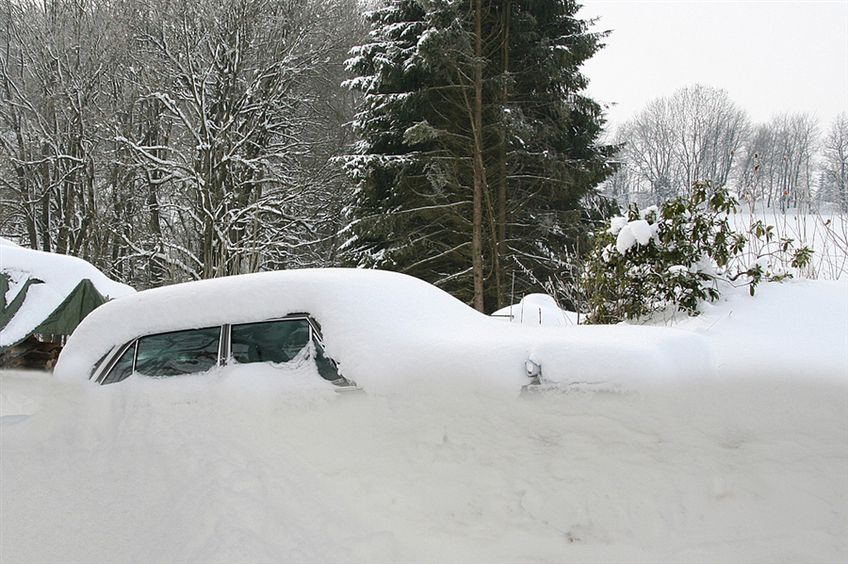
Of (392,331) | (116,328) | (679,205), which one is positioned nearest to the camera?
(392,331)

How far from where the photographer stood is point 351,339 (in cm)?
340

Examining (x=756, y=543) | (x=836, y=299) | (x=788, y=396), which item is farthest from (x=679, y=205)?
(x=756, y=543)

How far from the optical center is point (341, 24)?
22.3m

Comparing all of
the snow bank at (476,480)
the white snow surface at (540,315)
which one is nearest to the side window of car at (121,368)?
the snow bank at (476,480)

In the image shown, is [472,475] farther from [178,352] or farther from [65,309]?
[65,309]

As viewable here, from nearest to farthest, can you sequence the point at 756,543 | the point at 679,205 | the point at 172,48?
1. the point at 756,543
2. the point at 679,205
3. the point at 172,48

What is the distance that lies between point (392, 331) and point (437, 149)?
13555mm

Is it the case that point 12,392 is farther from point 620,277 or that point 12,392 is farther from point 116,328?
point 620,277

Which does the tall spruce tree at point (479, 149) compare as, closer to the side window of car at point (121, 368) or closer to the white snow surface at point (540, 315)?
the white snow surface at point (540, 315)

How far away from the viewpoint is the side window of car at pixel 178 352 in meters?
3.80

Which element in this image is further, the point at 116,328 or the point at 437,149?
the point at 437,149

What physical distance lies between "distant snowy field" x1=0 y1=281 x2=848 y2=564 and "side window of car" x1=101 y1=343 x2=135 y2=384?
22cm

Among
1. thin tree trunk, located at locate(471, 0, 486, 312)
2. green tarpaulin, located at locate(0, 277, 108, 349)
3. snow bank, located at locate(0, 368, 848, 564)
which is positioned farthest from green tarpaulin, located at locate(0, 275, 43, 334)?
thin tree trunk, located at locate(471, 0, 486, 312)

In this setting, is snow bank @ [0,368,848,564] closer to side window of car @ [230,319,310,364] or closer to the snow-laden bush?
side window of car @ [230,319,310,364]
